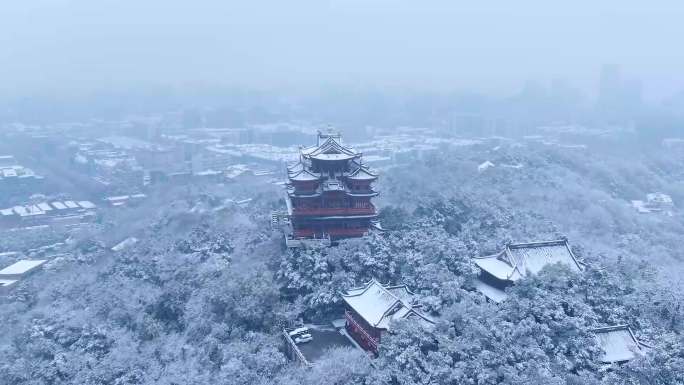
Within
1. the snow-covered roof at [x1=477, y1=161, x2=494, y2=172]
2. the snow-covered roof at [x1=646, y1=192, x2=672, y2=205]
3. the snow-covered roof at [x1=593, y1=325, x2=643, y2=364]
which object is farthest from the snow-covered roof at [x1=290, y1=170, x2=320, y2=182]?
the snow-covered roof at [x1=646, y1=192, x2=672, y2=205]

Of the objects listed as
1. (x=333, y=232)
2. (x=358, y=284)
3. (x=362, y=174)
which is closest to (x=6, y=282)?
(x=333, y=232)

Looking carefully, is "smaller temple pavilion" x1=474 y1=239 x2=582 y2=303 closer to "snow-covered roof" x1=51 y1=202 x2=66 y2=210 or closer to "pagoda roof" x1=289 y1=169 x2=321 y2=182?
"pagoda roof" x1=289 y1=169 x2=321 y2=182

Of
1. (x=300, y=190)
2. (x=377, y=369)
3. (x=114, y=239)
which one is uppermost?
(x=300, y=190)

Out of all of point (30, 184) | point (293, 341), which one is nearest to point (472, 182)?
point (293, 341)

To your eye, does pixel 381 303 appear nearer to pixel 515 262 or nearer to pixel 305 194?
pixel 515 262

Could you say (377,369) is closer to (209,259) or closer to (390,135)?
(209,259)

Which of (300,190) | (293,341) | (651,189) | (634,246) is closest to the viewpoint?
(293,341)

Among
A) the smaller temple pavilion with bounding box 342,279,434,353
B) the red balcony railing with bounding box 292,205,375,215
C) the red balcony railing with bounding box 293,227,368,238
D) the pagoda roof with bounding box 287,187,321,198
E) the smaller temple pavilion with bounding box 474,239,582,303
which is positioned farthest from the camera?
the red balcony railing with bounding box 293,227,368,238
